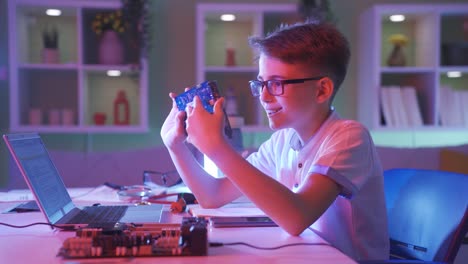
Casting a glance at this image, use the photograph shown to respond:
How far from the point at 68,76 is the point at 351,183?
8.84 ft

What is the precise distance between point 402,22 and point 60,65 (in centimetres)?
248

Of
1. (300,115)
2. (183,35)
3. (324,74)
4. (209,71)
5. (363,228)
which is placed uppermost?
(183,35)

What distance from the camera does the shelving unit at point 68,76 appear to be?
124 inches

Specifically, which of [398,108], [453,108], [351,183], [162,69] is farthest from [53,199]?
[453,108]

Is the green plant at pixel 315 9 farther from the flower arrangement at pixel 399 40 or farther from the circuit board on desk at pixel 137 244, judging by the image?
the circuit board on desk at pixel 137 244

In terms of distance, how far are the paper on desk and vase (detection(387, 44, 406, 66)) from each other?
2288mm

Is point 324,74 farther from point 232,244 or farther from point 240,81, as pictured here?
point 240,81

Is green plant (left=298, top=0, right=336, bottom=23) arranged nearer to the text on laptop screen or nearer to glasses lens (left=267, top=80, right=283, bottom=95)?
glasses lens (left=267, top=80, right=283, bottom=95)

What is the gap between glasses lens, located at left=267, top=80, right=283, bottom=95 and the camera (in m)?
1.29

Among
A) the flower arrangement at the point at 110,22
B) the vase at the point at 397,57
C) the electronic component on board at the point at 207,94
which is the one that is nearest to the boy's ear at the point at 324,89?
the electronic component on board at the point at 207,94

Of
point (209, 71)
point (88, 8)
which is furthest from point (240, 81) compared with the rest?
point (88, 8)

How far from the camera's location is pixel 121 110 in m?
3.42

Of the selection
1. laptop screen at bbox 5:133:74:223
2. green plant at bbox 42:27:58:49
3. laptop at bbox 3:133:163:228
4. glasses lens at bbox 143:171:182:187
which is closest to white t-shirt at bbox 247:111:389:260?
laptop at bbox 3:133:163:228

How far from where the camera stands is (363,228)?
131 cm
